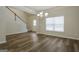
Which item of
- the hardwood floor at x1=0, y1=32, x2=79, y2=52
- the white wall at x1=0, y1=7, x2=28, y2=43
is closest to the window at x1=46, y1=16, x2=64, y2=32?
the hardwood floor at x1=0, y1=32, x2=79, y2=52

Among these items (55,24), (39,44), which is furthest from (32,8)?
(39,44)

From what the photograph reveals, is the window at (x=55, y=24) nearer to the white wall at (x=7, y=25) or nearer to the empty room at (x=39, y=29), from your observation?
the empty room at (x=39, y=29)

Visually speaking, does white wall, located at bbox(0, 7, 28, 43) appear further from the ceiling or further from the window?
the window

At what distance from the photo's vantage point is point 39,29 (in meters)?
1.87

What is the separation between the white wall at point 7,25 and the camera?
1766mm

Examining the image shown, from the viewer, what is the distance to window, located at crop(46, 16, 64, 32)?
5.98 ft

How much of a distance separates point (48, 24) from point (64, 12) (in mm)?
400

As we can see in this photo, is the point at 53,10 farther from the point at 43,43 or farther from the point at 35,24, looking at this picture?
the point at 43,43

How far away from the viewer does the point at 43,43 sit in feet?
5.95

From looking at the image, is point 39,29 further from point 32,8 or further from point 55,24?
point 32,8

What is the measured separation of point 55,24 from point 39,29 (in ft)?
1.15

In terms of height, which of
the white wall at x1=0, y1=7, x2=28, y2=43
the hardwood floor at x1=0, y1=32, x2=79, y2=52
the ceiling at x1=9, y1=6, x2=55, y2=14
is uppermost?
the ceiling at x1=9, y1=6, x2=55, y2=14
